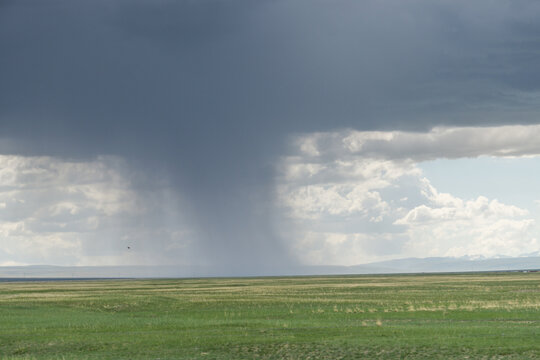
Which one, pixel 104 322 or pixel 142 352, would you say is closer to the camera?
pixel 142 352

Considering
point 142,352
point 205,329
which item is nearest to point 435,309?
point 205,329

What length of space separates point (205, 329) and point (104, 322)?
40.2 feet

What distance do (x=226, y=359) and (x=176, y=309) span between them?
3745cm

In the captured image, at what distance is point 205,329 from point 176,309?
24.3 m

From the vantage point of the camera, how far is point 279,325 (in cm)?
4934

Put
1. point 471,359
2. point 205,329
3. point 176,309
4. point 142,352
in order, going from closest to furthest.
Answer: point 471,359 < point 142,352 < point 205,329 < point 176,309

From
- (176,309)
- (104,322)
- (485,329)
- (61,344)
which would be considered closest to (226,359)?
(61,344)

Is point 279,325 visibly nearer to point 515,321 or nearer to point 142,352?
point 142,352

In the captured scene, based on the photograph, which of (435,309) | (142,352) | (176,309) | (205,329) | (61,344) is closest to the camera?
(142,352)

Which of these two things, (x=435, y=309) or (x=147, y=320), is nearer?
(x=147, y=320)

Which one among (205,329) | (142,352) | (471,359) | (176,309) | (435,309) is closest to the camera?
(471,359)

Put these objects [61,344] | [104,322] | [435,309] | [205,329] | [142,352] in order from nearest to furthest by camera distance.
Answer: [142,352] < [61,344] < [205,329] < [104,322] < [435,309]

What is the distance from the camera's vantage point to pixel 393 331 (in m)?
42.7

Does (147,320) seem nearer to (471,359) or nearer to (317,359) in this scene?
(317,359)
